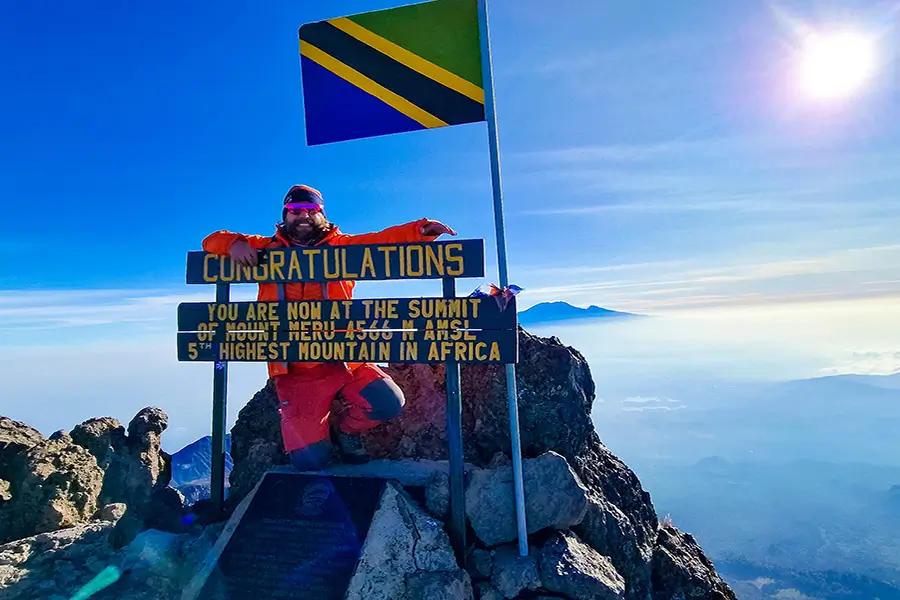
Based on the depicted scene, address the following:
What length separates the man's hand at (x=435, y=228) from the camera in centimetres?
488

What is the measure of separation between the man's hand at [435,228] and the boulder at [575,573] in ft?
10.7

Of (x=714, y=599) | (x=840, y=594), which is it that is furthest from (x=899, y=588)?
(x=714, y=599)

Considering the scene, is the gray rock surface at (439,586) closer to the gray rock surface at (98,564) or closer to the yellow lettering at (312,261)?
the gray rock surface at (98,564)

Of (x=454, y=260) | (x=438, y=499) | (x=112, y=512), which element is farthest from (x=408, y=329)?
(x=112, y=512)

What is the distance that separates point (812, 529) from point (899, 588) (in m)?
56.9

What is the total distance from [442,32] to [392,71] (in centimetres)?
69

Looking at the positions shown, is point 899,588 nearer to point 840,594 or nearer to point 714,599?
point 840,594

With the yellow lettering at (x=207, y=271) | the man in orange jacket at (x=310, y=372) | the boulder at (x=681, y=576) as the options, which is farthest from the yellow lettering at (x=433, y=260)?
the boulder at (x=681, y=576)

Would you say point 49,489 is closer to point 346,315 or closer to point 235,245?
point 235,245

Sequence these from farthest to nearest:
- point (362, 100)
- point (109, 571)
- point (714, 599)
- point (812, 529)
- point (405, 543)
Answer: point (812, 529) < point (714, 599) < point (362, 100) < point (109, 571) < point (405, 543)

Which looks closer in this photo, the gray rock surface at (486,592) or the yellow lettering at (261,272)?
the gray rock surface at (486,592)

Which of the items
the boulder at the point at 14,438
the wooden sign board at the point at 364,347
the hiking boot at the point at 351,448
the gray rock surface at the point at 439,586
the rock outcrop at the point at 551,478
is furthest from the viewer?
the boulder at the point at 14,438

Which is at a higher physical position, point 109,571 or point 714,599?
point 109,571

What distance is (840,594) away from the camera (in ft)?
450
